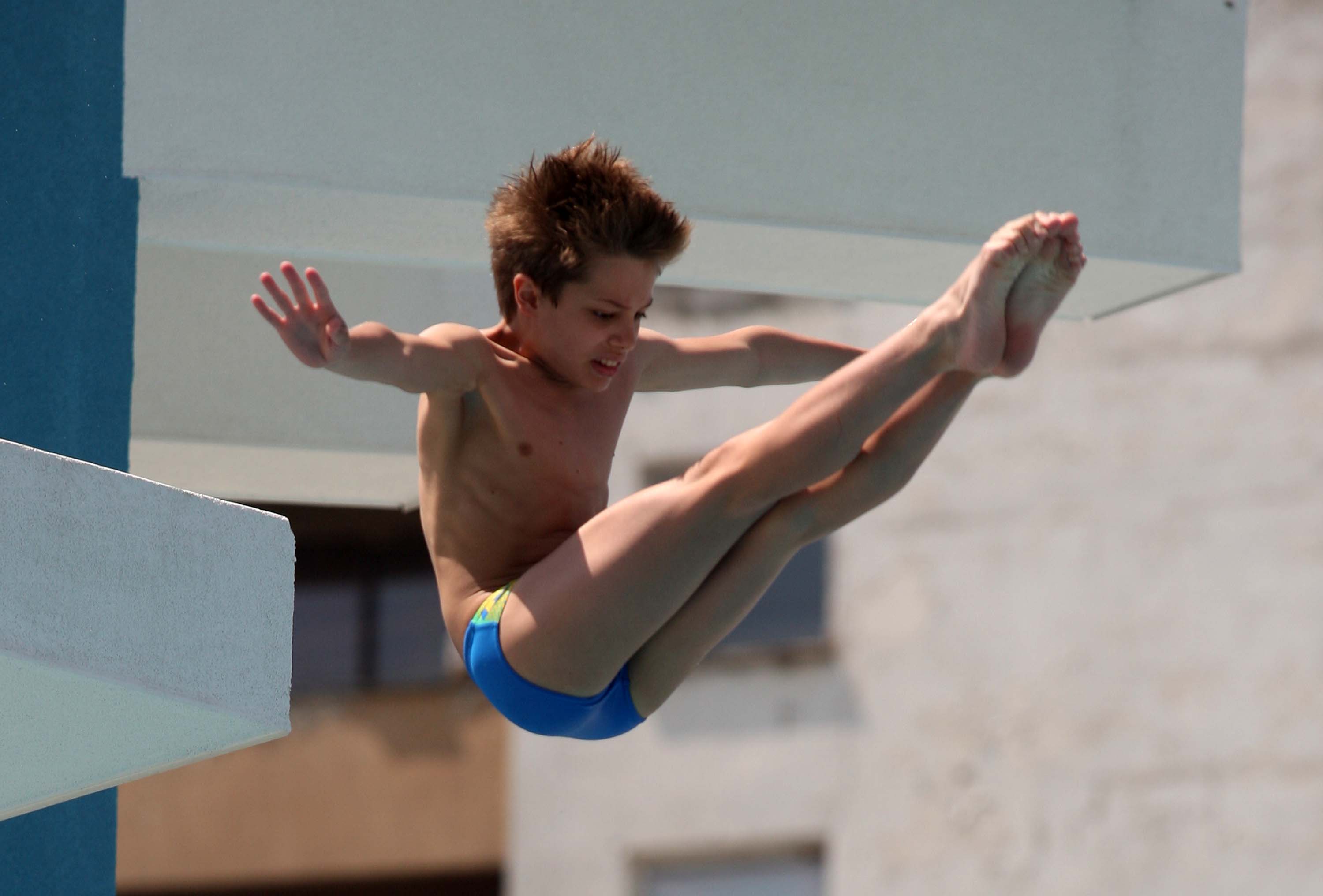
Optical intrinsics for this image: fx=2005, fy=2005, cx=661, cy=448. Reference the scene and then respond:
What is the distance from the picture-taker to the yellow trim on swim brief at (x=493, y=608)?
180 inches

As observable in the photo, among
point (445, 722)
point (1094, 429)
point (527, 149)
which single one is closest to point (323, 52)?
point (527, 149)

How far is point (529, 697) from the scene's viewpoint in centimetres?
456

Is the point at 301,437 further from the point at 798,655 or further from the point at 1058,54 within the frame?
the point at 798,655

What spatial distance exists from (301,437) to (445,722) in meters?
8.88

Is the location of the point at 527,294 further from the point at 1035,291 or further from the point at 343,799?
the point at 343,799

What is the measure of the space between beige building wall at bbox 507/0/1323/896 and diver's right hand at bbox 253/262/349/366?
33.6 feet

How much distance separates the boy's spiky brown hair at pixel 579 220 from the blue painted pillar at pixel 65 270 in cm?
113

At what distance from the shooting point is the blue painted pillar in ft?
15.6

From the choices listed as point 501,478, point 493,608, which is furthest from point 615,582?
point 501,478

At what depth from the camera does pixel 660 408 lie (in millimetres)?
15109

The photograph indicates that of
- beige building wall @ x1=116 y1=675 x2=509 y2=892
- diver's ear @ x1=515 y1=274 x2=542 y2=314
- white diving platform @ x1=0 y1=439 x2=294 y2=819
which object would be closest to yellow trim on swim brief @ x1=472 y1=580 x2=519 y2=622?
diver's ear @ x1=515 y1=274 x2=542 y2=314

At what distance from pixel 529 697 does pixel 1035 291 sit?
1453 millimetres

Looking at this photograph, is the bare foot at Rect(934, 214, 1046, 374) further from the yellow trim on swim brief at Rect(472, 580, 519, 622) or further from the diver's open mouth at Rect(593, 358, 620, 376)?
the yellow trim on swim brief at Rect(472, 580, 519, 622)

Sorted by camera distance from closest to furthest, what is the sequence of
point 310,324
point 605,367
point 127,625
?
1. point 127,625
2. point 310,324
3. point 605,367
